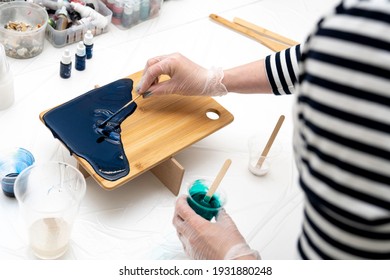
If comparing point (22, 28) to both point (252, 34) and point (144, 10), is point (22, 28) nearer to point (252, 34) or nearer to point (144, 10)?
point (144, 10)

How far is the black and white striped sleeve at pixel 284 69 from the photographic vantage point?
1.05 m

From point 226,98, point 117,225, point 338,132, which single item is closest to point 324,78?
point 338,132

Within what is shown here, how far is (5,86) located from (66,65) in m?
0.16

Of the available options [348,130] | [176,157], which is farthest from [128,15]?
[348,130]

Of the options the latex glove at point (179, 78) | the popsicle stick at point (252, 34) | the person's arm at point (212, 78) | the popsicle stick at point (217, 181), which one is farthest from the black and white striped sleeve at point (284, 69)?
the popsicle stick at point (252, 34)

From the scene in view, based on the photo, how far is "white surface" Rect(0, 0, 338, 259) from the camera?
3.05 ft

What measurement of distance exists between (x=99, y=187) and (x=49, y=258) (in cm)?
18

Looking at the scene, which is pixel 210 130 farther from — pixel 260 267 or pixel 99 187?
pixel 260 267

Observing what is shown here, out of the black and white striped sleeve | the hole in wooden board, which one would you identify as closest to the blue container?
the hole in wooden board

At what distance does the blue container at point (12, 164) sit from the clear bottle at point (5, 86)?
147 millimetres

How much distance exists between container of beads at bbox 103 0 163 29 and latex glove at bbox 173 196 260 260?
674mm

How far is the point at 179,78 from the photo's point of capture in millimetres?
1091

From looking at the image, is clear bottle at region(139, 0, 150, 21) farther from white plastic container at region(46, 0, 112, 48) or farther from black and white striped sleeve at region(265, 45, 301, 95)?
black and white striped sleeve at region(265, 45, 301, 95)

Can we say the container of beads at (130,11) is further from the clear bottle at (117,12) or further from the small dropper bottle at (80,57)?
the small dropper bottle at (80,57)
